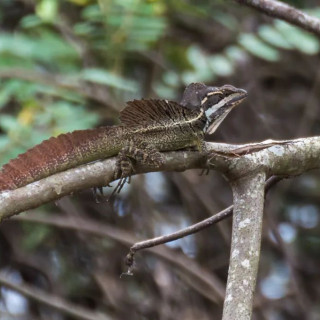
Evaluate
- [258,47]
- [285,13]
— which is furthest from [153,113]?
[258,47]

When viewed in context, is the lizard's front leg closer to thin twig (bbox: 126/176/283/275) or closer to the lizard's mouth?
thin twig (bbox: 126/176/283/275)

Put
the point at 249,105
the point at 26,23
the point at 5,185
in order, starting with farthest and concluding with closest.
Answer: the point at 249,105, the point at 26,23, the point at 5,185

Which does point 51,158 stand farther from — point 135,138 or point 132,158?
point 135,138

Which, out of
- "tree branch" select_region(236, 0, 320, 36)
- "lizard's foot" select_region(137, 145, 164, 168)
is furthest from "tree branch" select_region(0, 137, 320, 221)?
"tree branch" select_region(236, 0, 320, 36)

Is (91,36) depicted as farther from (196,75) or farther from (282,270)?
(282,270)

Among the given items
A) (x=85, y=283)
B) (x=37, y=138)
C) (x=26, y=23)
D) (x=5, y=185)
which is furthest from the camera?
(x=85, y=283)

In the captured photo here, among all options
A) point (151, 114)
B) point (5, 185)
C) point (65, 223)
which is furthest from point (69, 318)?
point (5, 185)

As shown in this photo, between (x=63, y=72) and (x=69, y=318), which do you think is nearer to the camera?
(x=63, y=72)
